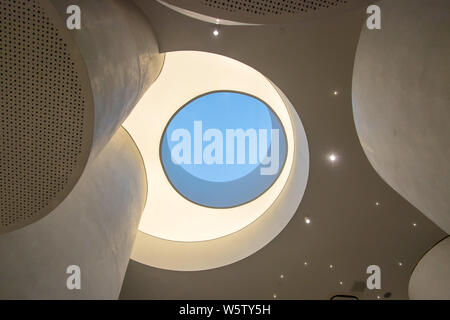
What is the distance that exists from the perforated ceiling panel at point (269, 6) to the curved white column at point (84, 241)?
6.93 feet

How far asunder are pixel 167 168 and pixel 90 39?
7.57m

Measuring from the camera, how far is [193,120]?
12.5 metres

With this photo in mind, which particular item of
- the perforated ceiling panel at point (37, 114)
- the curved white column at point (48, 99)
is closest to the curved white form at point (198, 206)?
the curved white column at point (48, 99)

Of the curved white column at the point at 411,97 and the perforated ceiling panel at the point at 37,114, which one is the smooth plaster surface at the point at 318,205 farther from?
the perforated ceiling panel at the point at 37,114

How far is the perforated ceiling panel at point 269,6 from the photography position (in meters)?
4.28

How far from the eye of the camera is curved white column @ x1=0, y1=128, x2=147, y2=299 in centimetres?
490

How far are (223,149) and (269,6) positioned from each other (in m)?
9.75

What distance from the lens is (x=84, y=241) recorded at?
564 centimetres

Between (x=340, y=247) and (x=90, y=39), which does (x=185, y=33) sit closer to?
(x=90, y=39)

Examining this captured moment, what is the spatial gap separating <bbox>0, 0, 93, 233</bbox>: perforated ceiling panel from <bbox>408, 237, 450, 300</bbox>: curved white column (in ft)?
20.4

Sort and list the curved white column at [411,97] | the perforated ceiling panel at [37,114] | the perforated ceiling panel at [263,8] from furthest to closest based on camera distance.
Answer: the perforated ceiling panel at [263,8]
the curved white column at [411,97]
the perforated ceiling panel at [37,114]

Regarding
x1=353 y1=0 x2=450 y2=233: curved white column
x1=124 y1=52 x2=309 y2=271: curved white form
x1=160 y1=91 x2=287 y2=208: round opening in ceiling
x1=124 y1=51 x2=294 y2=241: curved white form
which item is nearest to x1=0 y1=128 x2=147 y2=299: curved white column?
x1=124 y1=52 x2=309 y2=271: curved white form

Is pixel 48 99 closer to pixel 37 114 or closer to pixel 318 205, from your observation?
pixel 37 114
